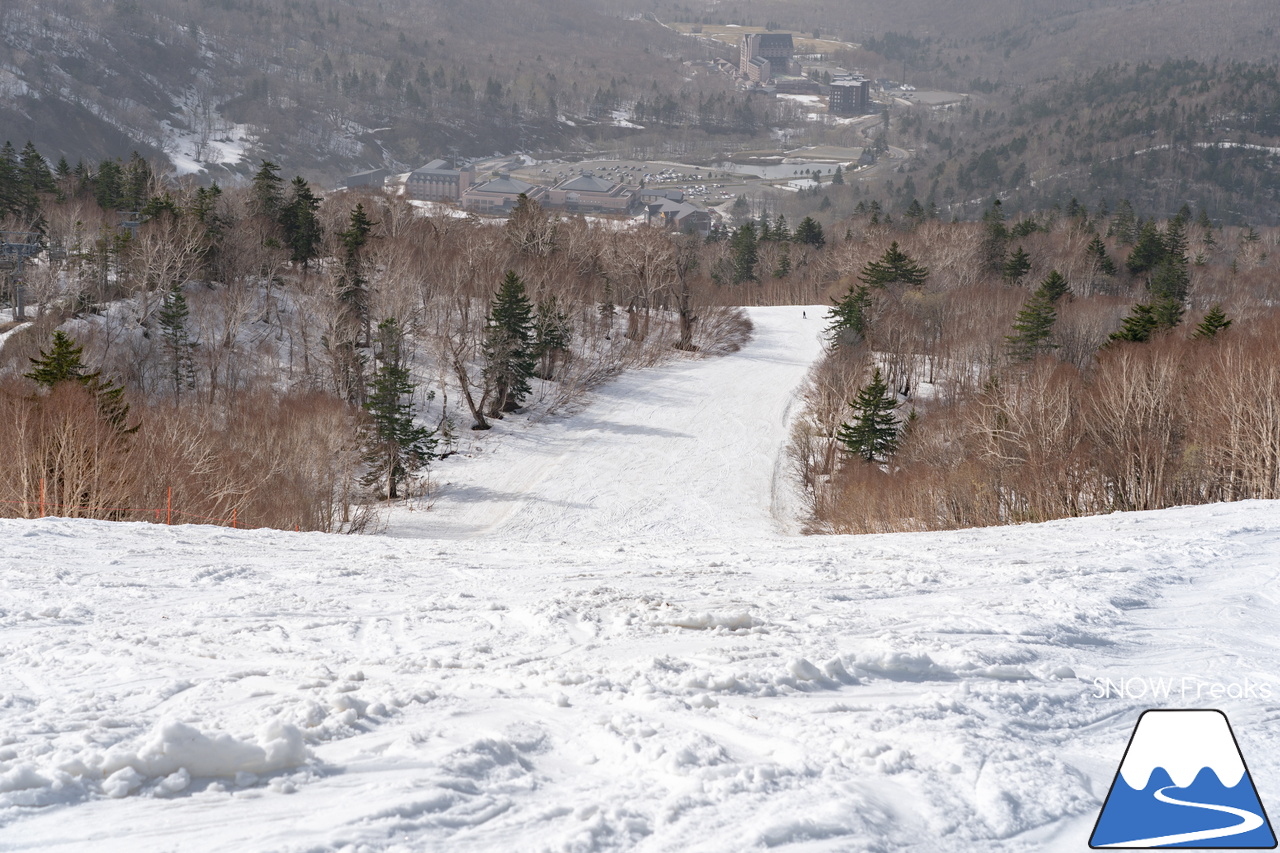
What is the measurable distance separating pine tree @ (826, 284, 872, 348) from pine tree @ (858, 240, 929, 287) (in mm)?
3994

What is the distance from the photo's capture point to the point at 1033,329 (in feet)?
166

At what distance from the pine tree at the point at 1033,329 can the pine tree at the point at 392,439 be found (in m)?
33.9

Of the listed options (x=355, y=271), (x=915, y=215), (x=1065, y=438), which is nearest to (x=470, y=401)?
(x=355, y=271)

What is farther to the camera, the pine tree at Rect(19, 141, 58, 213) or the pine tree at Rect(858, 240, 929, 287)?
the pine tree at Rect(858, 240, 929, 287)

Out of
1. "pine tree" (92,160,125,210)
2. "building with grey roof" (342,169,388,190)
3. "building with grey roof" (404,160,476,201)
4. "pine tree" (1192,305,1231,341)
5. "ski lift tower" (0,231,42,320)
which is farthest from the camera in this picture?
"building with grey roof" (342,169,388,190)

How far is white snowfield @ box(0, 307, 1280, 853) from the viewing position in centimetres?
465

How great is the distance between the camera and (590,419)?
5003 cm

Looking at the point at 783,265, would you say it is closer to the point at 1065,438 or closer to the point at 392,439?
the point at 392,439

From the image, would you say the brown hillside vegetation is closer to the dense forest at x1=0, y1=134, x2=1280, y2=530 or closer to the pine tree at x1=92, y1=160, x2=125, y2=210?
the dense forest at x1=0, y1=134, x2=1280, y2=530

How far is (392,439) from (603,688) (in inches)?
1326

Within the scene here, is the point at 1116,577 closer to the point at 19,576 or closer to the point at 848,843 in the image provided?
the point at 848,843

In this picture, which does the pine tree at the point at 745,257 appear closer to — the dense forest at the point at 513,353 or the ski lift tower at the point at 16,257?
the dense forest at the point at 513,353

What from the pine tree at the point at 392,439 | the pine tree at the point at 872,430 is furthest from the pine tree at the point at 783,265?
the pine tree at the point at 392,439

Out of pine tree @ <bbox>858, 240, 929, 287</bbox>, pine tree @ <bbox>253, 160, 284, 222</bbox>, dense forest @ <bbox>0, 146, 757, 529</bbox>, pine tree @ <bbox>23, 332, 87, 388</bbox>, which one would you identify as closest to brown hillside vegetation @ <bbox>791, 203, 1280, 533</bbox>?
pine tree @ <bbox>858, 240, 929, 287</bbox>
